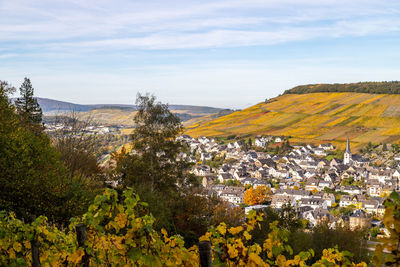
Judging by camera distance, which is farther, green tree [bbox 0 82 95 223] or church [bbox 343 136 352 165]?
church [bbox 343 136 352 165]

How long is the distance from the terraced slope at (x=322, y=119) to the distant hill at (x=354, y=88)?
3.31 m

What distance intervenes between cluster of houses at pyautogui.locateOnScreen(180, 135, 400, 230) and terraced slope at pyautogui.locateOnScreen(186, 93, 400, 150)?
654cm

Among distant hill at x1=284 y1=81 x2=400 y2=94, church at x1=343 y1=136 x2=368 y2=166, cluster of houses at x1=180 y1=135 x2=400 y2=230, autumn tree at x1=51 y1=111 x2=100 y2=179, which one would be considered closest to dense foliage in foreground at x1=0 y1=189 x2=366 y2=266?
autumn tree at x1=51 y1=111 x2=100 y2=179

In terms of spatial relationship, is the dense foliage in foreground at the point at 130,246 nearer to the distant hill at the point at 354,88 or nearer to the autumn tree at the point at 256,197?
the autumn tree at the point at 256,197

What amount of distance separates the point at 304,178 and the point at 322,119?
39926 millimetres

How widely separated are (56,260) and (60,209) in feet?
27.0

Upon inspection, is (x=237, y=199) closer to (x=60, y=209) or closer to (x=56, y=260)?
(x=60, y=209)

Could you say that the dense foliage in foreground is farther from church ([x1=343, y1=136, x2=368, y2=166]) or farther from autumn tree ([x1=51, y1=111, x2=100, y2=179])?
church ([x1=343, y1=136, x2=368, y2=166])

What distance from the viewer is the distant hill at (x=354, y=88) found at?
11906 centimetres

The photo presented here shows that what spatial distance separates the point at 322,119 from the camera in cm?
10969

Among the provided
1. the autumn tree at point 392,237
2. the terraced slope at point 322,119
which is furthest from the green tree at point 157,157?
the terraced slope at point 322,119

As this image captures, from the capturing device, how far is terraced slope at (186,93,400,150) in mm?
94831

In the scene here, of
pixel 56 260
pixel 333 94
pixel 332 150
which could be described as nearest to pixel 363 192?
pixel 332 150

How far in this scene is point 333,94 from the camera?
132 metres
